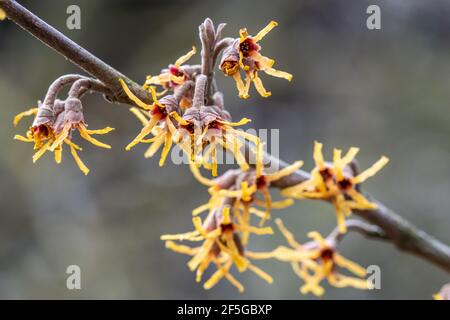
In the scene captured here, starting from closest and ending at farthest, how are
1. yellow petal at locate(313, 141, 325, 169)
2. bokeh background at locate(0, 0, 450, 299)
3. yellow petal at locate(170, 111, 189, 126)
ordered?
yellow petal at locate(170, 111, 189, 126) < yellow petal at locate(313, 141, 325, 169) < bokeh background at locate(0, 0, 450, 299)

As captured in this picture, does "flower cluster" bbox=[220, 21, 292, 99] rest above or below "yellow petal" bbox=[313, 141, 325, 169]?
above

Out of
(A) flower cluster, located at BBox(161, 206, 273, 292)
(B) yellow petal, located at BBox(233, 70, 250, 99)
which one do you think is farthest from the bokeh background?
(B) yellow petal, located at BBox(233, 70, 250, 99)

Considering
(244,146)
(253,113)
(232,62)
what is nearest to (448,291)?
(244,146)

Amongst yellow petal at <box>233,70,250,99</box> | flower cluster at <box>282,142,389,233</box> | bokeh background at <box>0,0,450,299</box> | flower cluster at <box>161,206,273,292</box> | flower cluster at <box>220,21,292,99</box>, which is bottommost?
flower cluster at <box>161,206,273,292</box>

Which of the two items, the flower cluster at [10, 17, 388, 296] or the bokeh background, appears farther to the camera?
the bokeh background

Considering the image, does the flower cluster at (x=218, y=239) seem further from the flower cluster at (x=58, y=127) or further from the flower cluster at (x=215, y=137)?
the flower cluster at (x=58, y=127)

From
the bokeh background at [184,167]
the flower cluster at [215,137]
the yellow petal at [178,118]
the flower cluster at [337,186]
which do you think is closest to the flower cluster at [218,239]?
the flower cluster at [215,137]

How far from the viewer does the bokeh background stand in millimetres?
3102

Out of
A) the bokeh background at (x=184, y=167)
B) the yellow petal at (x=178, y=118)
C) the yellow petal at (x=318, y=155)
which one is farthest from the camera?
the bokeh background at (x=184, y=167)

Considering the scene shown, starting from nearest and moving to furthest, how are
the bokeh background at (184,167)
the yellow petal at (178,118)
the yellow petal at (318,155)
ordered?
the yellow petal at (178,118) < the yellow petal at (318,155) < the bokeh background at (184,167)

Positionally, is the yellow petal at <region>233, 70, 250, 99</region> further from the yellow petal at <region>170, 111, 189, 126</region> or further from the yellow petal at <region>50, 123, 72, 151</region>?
the yellow petal at <region>50, 123, 72, 151</region>

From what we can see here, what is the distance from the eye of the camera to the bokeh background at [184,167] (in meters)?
3.10

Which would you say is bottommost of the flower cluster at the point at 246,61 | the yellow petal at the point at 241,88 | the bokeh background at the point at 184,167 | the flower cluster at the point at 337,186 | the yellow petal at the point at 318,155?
the flower cluster at the point at 337,186

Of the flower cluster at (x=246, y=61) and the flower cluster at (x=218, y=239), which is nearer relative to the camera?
the flower cluster at (x=246, y=61)
